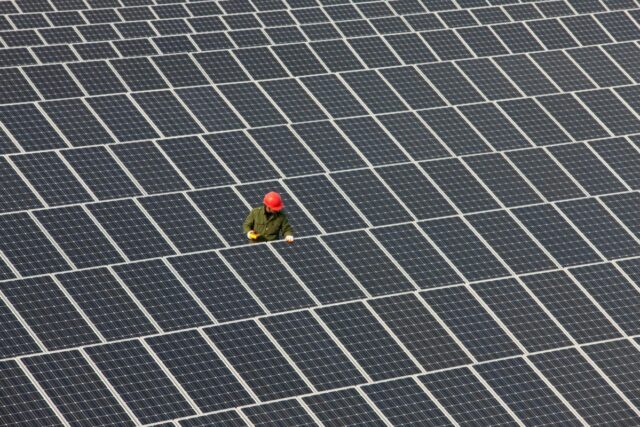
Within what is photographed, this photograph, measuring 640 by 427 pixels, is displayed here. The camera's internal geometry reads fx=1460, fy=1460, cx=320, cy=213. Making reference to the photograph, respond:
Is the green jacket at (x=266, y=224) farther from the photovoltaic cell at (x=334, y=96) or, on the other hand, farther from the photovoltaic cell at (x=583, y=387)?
the photovoltaic cell at (x=334, y=96)

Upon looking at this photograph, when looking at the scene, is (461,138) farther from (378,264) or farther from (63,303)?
(63,303)

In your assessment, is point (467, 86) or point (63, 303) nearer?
point (63, 303)

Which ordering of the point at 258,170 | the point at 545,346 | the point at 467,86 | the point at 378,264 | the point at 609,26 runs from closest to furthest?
the point at 545,346
the point at 378,264
the point at 258,170
the point at 467,86
the point at 609,26

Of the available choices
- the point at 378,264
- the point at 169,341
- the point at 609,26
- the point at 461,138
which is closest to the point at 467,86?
the point at 461,138

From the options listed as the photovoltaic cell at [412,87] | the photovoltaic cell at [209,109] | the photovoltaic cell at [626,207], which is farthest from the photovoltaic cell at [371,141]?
the photovoltaic cell at [626,207]

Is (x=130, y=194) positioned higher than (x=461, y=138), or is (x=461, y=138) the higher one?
(x=130, y=194)

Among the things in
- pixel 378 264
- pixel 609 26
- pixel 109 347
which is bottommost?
pixel 609 26

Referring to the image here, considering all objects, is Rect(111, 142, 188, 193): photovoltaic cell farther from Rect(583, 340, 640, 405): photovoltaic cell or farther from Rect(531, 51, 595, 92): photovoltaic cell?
Rect(531, 51, 595, 92): photovoltaic cell

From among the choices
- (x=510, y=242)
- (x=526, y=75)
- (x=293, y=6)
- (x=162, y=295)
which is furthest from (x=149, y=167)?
(x=526, y=75)
